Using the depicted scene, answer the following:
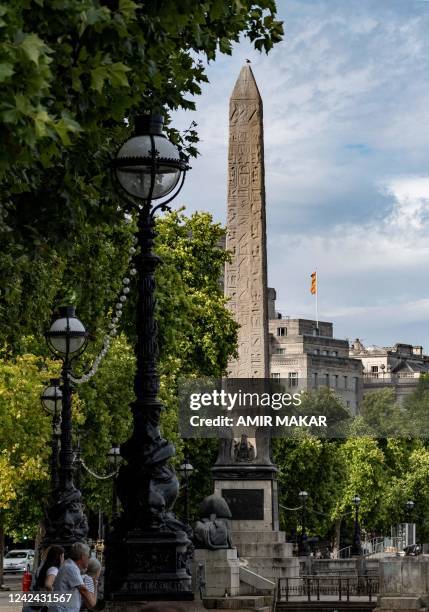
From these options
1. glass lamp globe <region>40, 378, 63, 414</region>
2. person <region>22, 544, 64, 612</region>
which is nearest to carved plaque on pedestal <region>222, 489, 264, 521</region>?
glass lamp globe <region>40, 378, 63, 414</region>

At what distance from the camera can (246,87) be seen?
166ft

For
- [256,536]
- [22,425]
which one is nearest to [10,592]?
[256,536]

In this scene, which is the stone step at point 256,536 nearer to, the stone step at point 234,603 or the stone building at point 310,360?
the stone step at point 234,603

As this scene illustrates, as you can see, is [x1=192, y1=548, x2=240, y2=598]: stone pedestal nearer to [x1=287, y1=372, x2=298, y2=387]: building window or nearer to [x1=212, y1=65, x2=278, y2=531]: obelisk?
[x1=212, y1=65, x2=278, y2=531]: obelisk

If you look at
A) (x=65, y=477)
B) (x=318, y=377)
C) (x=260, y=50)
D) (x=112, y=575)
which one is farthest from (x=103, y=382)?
(x=318, y=377)

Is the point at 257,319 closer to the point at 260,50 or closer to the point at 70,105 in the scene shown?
the point at 260,50

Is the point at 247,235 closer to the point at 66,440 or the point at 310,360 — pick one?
the point at 66,440

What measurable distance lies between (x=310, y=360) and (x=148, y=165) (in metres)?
174

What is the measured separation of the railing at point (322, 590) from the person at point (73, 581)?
1132 inches

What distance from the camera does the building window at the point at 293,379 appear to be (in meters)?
174

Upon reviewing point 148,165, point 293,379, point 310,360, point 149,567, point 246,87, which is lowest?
point 149,567

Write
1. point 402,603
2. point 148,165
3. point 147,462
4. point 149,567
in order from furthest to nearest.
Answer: point 402,603 → point 148,165 → point 147,462 → point 149,567

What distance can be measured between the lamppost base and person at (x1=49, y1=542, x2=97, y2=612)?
1758 millimetres

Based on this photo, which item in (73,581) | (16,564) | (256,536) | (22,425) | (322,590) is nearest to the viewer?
(73,581)
